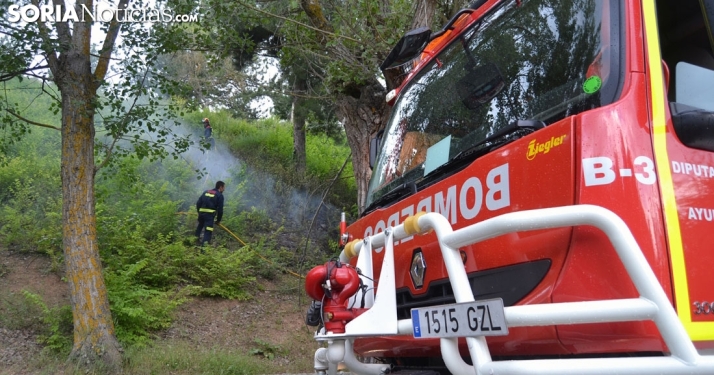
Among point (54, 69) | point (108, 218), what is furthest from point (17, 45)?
point (108, 218)

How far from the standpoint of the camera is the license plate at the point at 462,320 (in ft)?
6.77

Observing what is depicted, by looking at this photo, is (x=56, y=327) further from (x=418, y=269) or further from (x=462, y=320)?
(x=462, y=320)

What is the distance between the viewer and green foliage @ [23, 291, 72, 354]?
791cm

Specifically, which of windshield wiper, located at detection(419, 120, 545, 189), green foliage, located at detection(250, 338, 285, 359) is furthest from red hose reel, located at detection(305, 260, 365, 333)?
green foliage, located at detection(250, 338, 285, 359)

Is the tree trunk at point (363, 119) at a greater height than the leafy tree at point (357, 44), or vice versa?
the leafy tree at point (357, 44)

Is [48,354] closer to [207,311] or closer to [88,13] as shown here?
[207,311]

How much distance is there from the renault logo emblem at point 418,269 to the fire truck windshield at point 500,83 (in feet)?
1.27

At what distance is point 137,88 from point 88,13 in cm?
108

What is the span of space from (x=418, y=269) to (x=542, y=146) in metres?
0.95

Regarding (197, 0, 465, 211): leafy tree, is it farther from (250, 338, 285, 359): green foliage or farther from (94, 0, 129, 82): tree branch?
(250, 338, 285, 359): green foliage

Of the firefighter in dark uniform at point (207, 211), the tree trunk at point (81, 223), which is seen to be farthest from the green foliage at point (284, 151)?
the tree trunk at point (81, 223)

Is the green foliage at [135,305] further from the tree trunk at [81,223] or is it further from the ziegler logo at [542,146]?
the ziegler logo at [542,146]

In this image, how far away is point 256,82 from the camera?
14781 mm

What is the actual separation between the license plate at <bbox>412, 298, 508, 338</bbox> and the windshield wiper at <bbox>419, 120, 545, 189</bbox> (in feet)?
2.51
